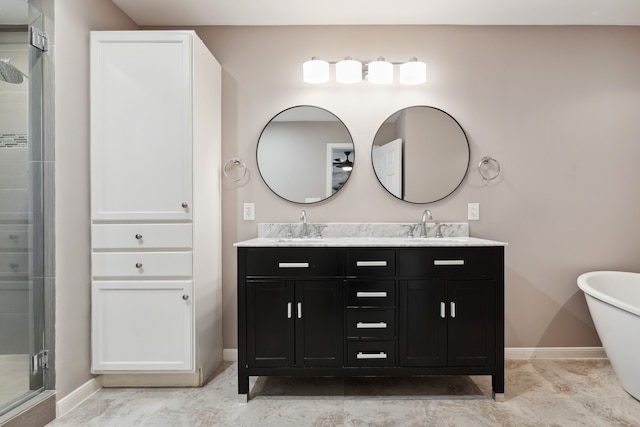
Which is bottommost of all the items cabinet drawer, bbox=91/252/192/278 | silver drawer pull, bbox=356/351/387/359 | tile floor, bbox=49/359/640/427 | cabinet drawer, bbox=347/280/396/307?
tile floor, bbox=49/359/640/427

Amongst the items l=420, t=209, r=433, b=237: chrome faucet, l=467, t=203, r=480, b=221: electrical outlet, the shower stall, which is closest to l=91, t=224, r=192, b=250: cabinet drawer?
the shower stall

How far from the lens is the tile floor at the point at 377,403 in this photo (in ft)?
6.95

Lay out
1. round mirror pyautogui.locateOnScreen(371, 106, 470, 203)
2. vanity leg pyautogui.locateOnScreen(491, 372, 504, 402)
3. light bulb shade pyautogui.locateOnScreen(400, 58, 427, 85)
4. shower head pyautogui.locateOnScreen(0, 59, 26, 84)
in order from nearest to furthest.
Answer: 1. shower head pyautogui.locateOnScreen(0, 59, 26, 84)
2. vanity leg pyautogui.locateOnScreen(491, 372, 504, 402)
3. light bulb shade pyautogui.locateOnScreen(400, 58, 427, 85)
4. round mirror pyautogui.locateOnScreen(371, 106, 470, 203)

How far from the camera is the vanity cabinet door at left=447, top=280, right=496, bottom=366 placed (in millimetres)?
2326

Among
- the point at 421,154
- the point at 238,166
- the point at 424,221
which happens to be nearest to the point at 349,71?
the point at 421,154

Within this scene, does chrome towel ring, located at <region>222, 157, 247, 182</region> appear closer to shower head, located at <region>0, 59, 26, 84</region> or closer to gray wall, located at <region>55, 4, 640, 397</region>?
gray wall, located at <region>55, 4, 640, 397</region>

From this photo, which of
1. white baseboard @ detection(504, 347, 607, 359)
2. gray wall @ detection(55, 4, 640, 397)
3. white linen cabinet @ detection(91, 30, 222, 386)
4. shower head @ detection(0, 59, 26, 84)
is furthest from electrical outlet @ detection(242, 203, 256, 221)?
white baseboard @ detection(504, 347, 607, 359)

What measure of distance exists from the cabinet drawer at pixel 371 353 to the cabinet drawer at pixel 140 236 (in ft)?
3.71

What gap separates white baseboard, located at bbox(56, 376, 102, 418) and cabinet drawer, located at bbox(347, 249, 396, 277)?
1.63 meters

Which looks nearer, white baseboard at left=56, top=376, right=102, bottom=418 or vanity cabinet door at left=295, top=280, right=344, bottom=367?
white baseboard at left=56, top=376, right=102, bottom=418

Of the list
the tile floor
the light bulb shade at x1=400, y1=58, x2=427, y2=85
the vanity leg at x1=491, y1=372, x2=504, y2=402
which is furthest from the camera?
the light bulb shade at x1=400, y1=58, x2=427, y2=85

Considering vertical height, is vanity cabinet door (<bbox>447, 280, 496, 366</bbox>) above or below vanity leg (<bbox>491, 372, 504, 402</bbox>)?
above

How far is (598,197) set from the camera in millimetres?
2953

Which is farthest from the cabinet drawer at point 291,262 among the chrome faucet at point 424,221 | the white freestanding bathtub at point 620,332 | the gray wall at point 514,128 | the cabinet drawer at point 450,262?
the white freestanding bathtub at point 620,332
